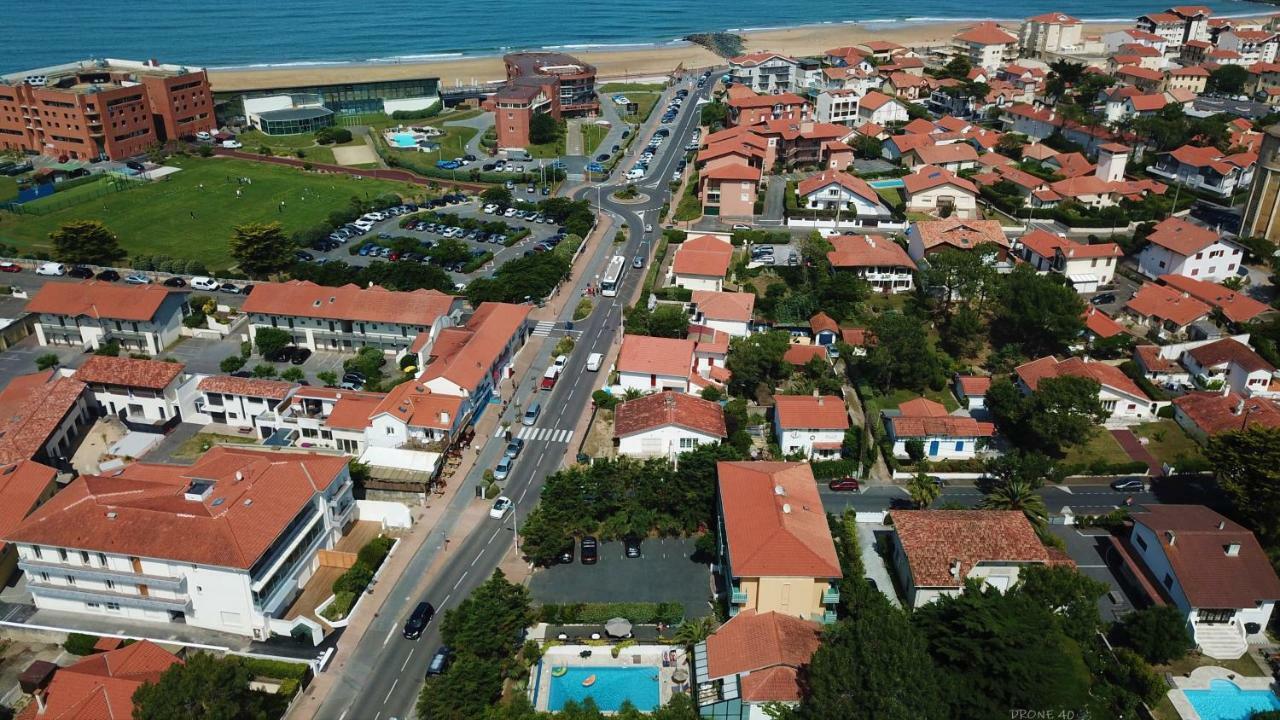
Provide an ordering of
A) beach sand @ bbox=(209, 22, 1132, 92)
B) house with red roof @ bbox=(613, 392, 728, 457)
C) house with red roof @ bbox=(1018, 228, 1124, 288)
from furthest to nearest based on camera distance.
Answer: beach sand @ bbox=(209, 22, 1132, 92)
house with red roof @ bbox=(1018, 228, 1124, 288)
house with red roof @ bbox=(613, 392, 728, 457)

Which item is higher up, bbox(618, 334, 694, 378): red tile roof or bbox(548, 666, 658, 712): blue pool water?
bbox(618, 334, 694, 378): red tile roof

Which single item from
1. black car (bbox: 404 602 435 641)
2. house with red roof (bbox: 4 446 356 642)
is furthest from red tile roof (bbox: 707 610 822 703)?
house with red roof (bbox: 4 446 356 642)

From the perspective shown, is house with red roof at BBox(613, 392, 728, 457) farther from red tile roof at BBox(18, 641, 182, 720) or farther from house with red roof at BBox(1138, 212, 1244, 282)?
house with red roof at BBox(1138, 212, 1244, 282)

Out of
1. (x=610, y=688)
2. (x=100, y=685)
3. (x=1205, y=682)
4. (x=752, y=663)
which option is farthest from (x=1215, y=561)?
(x=100, y=685)

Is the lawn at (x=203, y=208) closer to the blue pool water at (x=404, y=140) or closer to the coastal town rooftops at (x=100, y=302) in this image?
the blue pool water at (x=404, y=140)

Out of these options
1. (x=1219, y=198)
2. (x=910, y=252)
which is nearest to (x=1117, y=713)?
(x=910, y=252)
